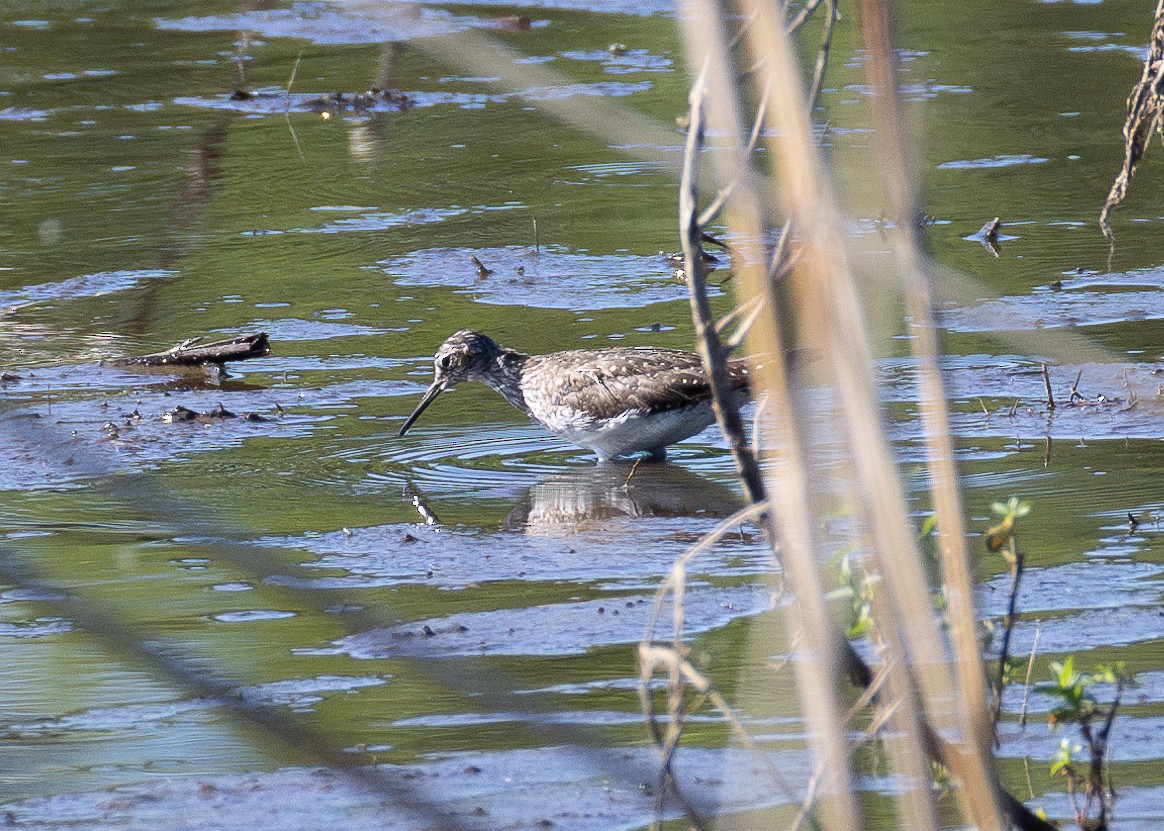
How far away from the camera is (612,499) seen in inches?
290

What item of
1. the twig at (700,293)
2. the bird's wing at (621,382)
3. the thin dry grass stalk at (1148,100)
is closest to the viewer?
the twig at (700,293)

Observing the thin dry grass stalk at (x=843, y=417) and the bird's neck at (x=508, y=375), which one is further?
Answer: the bird's neck at (x=508, y=375)

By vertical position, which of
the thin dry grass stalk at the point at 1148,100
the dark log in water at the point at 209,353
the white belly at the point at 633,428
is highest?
the thin dry grass stalk at the point at 1148,100

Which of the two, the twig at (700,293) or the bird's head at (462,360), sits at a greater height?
the twig at (700,293)

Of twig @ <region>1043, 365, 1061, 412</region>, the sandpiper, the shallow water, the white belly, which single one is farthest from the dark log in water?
twig @ <region>1043, 365, 1061, 412</region>

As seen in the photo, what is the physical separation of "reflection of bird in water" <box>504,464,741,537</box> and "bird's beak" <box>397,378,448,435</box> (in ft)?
2.49

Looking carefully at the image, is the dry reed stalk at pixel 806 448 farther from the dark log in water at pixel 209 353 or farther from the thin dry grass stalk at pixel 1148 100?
the dark log in water at pixel 209 353

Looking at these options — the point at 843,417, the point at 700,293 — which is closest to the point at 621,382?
the point at 700,293

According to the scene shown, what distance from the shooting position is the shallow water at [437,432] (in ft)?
14.7

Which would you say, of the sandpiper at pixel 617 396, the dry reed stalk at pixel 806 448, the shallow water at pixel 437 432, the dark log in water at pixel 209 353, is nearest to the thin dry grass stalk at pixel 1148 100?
the shallow water at pixel 437 432

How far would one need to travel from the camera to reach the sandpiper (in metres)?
7.70

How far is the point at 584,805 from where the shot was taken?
→ 14.6 feet

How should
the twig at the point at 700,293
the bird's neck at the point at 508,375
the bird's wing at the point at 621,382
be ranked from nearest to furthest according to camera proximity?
the twig at the point at 700,293 → the bird's wing at the point at 621,382 → the bird's neck at the point at 508,375

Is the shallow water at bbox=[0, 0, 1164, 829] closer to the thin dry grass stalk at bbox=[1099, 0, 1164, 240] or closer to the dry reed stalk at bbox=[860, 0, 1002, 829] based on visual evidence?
the dry reed stalk at bbox=[860, 0, 1002, 829]
